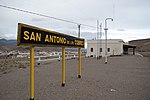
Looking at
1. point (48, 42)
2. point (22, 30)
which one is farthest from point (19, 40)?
point (48, 42)

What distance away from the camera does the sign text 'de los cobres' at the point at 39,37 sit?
5.36 metres

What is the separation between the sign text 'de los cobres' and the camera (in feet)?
17.6

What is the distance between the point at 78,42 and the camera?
10.7 meters

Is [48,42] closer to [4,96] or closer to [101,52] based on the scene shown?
[4,96]

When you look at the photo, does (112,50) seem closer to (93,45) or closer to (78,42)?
(93,45)

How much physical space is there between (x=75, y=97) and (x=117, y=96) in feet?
4.68

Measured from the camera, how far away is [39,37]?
6.28m

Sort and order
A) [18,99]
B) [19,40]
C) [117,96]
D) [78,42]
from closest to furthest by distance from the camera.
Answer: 1. [19,40]
2. [18,99]
3. [117,96]
4. [78,42]

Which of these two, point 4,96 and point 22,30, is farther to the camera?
point 4,96

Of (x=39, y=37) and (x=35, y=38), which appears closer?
(x=35, y=38)

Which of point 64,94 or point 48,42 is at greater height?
point 48,42

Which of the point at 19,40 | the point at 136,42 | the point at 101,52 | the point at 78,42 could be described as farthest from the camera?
the point at 136,42

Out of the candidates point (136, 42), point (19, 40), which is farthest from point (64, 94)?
point (136, 42)

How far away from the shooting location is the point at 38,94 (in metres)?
7.34
